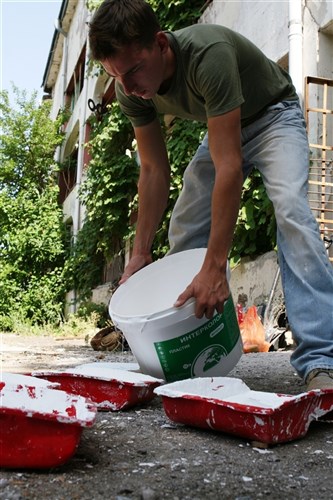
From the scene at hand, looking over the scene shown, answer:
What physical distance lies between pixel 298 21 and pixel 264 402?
4.76m

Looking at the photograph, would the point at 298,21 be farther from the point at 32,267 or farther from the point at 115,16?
the point at 32,267

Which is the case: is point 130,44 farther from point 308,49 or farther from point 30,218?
point 30,218

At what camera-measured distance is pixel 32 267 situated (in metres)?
13.5

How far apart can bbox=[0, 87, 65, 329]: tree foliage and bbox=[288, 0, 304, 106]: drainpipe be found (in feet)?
24.4

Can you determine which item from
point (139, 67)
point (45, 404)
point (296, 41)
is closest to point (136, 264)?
point (139, 67)

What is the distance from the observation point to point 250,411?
1.55 metres

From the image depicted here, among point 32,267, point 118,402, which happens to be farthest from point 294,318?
point 32,267

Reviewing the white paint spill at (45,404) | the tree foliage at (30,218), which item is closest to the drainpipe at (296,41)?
the white paint spill at (45,404)

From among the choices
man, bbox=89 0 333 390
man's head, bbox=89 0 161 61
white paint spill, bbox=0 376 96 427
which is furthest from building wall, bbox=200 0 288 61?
white paint spill, bbox=0 376 96 427

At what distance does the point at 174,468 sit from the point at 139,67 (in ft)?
4.42

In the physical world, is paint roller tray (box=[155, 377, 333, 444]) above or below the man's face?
below

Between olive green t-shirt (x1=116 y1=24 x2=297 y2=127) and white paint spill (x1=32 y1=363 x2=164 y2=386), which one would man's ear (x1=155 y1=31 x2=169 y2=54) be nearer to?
olive green t-shirt (x1=116 y1=24 x2=297 y2=127)

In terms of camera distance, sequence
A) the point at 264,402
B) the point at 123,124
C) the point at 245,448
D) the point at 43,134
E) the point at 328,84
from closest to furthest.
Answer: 1. the point at 245,448
2. the point at 264,402
3. the point at 328,84
4. the point at 123,124
5. the point at 43,134

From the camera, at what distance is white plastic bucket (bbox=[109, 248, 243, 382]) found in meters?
2.16
